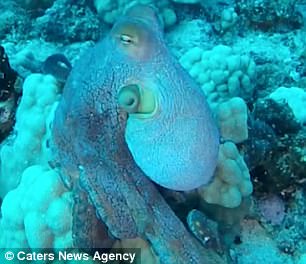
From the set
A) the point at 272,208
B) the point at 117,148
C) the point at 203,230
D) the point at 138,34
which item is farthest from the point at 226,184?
the point at 138,34

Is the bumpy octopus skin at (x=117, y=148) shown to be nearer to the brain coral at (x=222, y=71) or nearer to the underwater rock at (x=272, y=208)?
the underwater rock at (x=272, y=208)

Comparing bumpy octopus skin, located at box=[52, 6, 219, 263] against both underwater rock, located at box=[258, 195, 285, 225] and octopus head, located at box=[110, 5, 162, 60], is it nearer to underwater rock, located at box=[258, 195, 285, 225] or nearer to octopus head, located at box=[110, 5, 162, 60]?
octopus head, located at box=[110, 5, 162, 60]

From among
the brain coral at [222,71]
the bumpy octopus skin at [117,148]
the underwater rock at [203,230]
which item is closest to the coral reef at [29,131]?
the bumpy octopus skin at [117,148]

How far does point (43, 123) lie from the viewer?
9.96ft

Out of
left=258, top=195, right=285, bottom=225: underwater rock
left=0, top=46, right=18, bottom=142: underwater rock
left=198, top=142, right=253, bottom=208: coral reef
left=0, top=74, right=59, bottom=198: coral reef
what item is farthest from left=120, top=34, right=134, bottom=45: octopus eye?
left=0, top=46, right=18, bottom=142: underwater rock

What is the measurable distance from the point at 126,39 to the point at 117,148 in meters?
0.53

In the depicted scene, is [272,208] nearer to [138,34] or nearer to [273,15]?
[138,34]

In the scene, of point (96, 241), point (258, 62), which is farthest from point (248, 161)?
point (258, 62)

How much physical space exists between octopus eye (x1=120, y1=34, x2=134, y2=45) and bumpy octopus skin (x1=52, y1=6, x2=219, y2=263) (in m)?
0.04

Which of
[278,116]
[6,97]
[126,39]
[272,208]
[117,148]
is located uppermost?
[126,39]

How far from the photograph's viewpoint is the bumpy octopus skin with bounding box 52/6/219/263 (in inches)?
86.5

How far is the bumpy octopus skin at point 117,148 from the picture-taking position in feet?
7.21

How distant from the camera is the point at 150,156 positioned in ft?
7.12

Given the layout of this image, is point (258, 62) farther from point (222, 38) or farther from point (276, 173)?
point (276, 173)
